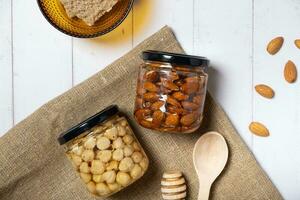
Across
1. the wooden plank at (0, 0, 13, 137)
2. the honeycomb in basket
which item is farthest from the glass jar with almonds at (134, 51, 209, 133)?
the wooden plank at (0, 0, 13, 137)

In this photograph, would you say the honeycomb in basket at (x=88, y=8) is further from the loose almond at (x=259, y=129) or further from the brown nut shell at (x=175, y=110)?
the loose almond at (x=259, y=129)

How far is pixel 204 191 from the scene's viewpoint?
0.74 metres

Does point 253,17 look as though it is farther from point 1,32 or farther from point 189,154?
point 1,32

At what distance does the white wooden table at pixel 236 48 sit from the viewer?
0.76 meters

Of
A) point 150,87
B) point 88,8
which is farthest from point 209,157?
point 88,8

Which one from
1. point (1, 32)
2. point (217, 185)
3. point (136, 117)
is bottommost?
point (217, 185)

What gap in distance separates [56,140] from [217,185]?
271 mm

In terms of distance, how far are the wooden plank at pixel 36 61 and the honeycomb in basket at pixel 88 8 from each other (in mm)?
64

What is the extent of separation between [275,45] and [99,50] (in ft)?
0.94

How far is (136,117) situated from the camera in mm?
708

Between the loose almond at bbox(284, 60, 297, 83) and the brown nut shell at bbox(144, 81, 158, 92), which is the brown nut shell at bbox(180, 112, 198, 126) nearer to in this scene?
the brown nut shell at bbox(144, 81, 158, 92)

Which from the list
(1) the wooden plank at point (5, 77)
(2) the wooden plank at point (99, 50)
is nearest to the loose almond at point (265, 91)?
(2) the wooden plank at point (99, 50)

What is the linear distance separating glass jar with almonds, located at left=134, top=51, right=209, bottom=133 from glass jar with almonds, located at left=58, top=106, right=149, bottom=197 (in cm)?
5

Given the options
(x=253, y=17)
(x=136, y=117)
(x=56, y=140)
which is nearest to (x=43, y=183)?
(x=56, y=140)
